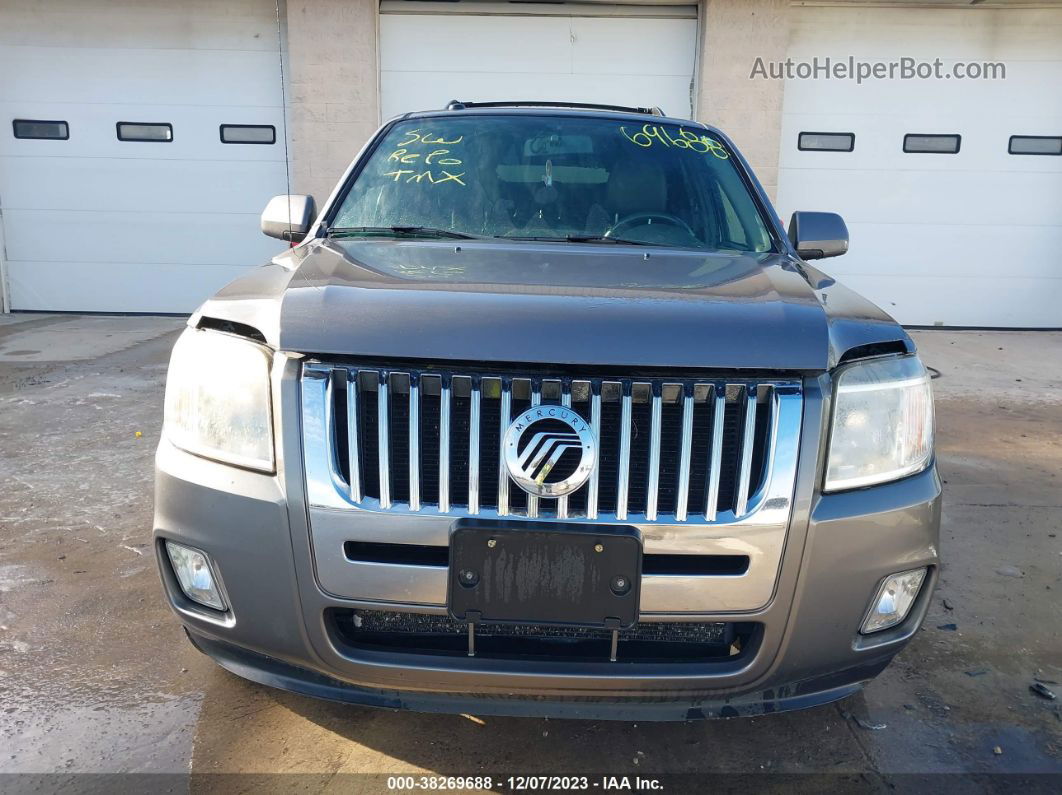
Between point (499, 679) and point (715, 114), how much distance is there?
7.50 meters

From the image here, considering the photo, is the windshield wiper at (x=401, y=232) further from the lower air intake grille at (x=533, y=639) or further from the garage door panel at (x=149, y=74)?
the garage door panel at (x=149, y=74)

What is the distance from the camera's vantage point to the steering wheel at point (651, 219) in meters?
2.74

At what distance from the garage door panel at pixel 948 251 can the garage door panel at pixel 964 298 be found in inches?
2.7

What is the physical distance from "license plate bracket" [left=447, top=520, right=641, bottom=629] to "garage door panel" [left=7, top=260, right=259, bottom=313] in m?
7.80

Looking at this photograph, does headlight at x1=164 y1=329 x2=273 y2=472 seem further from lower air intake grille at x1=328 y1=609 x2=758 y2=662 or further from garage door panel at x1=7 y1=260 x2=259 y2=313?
garage door panel at x1=7 y1=260 x2=259 y2=313

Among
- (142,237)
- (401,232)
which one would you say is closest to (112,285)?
(142,237)

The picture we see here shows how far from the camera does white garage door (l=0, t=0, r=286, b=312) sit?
817 centimetres

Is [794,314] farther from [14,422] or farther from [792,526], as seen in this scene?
[14,422]

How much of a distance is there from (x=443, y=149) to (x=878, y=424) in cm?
195

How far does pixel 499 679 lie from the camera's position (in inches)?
66.2

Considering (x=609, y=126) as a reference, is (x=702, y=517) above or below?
below

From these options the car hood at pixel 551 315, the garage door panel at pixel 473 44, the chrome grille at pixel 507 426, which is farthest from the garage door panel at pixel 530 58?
the chrome grille at pixel 507 426

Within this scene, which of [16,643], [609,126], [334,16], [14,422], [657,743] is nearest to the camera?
[657,743]

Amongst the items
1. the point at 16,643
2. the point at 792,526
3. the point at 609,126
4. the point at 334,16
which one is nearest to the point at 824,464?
the point at 792,526
